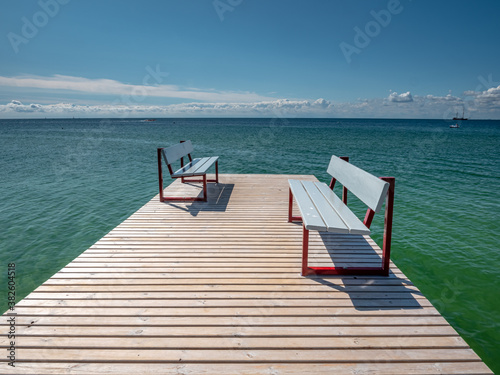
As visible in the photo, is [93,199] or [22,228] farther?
[93,199]

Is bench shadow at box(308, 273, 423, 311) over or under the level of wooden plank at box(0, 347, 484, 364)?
over

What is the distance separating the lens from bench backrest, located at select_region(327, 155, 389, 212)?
3.16 metres

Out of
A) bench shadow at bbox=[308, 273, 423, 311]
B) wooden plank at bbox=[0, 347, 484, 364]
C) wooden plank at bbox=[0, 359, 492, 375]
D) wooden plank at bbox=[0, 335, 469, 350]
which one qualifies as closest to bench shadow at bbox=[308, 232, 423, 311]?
bench shadow at bbox=[308, 273, 423, 311]

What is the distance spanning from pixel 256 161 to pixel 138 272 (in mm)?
14625

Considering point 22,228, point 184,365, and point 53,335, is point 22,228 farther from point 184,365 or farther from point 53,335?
Result: point 184,365

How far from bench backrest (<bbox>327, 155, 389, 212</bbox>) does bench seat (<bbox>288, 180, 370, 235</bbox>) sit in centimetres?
26

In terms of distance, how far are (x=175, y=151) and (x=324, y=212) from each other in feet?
15.2

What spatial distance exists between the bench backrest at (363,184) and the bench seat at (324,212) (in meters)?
0.26

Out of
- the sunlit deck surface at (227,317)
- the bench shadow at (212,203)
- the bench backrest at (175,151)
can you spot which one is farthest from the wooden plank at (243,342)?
the bench backrest at (175,151)

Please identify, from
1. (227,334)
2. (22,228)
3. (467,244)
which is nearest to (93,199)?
(22,228)

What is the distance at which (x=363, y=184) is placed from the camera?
383 cm

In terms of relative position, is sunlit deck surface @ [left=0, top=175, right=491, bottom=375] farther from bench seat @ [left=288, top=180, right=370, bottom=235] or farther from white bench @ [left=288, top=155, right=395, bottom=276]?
bench seat @ [left=288, top=180, right=370, bottom=235]

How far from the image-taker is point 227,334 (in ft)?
7.77

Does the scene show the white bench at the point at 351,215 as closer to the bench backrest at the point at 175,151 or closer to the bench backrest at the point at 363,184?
the bench backrest at the point at 363,184
